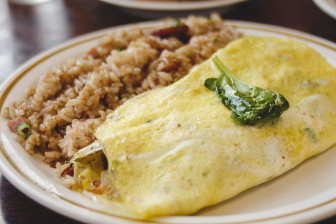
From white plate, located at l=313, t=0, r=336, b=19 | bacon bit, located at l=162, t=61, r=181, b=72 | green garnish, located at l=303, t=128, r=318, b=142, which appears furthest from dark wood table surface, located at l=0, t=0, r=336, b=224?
green garnish, located at l=303, t=128, r=318, b=142

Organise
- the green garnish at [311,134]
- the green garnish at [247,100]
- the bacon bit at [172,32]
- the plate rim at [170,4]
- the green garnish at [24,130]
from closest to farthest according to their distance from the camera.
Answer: the green garnish at [247,100]
the green garnish at [311,134]
the green garnish at [24,130]
the bacon bit at [172,32]
the plate rim at [170,4]

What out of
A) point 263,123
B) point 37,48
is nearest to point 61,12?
point 37,48

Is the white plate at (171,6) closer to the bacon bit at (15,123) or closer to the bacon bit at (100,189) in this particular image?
the bacon bit at (15,123)

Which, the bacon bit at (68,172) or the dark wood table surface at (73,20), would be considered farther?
the dark wood table surface at (73,20)

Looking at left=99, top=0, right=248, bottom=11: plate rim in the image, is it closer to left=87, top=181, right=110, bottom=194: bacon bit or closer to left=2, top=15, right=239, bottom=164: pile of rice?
left=2, top=15, right=239, bottom=164: pile of rice

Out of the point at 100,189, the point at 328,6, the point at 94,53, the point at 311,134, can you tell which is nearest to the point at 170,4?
the point at 94,53

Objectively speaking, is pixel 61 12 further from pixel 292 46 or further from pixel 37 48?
pixel 292 46

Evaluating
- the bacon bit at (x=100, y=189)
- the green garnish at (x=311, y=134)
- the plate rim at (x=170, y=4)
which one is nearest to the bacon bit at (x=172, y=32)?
the plate rim at (x=170, y=4)
